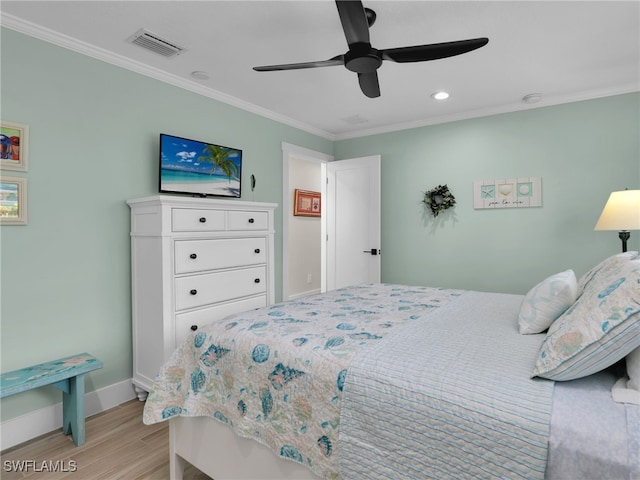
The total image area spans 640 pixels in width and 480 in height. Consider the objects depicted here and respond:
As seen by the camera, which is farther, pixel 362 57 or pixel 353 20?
pixel 362 57

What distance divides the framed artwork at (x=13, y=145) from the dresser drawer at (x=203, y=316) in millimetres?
1335

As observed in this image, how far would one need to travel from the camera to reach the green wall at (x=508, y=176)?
10.8 feet

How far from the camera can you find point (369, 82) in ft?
7.36

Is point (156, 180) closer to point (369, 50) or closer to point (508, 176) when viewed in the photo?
point (369, 50)

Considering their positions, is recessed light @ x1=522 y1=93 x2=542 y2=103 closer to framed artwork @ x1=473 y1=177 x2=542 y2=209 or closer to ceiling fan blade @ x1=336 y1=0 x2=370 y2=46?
framed artwork @ x1=473 y1=177 x2=542 y2=209

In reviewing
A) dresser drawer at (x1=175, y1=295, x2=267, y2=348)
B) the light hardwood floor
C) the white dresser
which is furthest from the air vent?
the light hardwood floor

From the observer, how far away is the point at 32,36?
2246 mm

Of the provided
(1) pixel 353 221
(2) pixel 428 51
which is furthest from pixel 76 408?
(1) pixel 353 221

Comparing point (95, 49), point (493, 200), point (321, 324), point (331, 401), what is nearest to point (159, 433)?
point (321, 324)

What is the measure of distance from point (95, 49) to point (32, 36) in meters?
0.35

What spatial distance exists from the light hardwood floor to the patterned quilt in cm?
60

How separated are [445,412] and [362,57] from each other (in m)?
1.68

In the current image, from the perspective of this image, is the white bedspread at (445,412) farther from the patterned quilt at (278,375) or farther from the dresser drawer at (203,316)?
the dresser drawer at (203,316)

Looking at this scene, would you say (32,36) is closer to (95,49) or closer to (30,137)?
(95,49)
